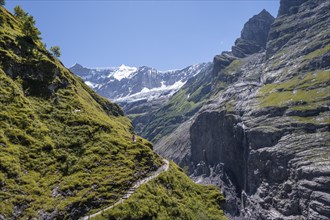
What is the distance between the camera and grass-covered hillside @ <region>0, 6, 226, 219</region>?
189 feet

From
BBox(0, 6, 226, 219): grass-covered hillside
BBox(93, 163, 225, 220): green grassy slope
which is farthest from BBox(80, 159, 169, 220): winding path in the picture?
BBox(93, 163, 225, 220): green grassy slope

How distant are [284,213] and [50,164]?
500 feet

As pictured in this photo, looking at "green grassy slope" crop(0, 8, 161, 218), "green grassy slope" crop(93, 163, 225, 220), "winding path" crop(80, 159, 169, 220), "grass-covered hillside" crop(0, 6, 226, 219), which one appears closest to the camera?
"grass-covered hillside" crop(0, 6, 226, 219)

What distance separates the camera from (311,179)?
173 metres

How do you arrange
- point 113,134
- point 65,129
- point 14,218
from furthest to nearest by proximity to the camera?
point 113,134, point 65,129, point 14,218

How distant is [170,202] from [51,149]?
2861cm

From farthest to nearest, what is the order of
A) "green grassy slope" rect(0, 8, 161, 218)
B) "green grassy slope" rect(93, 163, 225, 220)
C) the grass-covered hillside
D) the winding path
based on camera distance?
"green grassy slope" rect(93, 163, 225, 220) < the winding path < "green grassy slope" rect(0, 8, 161, 218) < the grass-covered hillside

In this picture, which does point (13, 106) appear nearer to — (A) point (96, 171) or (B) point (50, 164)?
(B) point (50, 164)

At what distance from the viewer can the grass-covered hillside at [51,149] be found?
57625 mm

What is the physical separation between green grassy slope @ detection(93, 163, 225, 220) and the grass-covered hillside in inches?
41.6

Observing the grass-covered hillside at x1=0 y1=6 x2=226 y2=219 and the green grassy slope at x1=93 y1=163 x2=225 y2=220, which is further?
the green grassy slope at x1=93 y1=163 x2=225 y2=220

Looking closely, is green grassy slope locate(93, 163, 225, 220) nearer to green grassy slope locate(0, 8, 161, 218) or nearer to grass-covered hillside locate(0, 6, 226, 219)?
grass-covered hillside locate(0, 6, 226, 219)

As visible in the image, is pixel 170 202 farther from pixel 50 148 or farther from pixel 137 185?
pixel 50 148

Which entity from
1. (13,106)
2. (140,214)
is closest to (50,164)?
(13,106)
